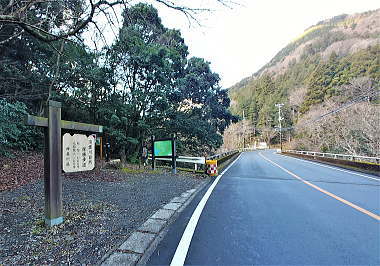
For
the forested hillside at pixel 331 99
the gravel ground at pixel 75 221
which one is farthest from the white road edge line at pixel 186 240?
the forested hillside at pixel 331 99

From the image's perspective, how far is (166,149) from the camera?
10.3m

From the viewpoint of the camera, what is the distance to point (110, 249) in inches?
104

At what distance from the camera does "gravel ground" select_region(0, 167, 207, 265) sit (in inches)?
99.6

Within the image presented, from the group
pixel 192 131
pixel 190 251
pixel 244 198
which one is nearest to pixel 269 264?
pixel 190 251

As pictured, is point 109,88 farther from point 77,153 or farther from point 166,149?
point 77,153

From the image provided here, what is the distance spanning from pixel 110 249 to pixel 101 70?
10.4m

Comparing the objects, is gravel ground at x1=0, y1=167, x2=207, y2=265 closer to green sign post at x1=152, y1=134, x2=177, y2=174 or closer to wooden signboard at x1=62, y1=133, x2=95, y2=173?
wooden signboard at x1=62, y1=133, x2=95, y2=173

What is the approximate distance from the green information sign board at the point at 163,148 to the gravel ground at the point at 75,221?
3.87 m

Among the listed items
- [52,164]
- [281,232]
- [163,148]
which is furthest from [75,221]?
[163,148]

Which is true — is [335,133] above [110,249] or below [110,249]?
above

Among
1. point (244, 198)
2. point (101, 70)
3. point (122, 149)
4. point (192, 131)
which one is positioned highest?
point (101, 70)

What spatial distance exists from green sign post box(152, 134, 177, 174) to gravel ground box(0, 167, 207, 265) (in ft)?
11.3

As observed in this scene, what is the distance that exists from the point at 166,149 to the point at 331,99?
29.2 meters

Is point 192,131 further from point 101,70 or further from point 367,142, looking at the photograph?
point 367,142
